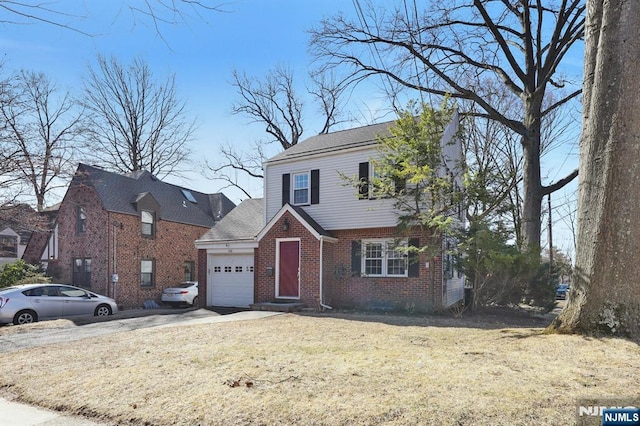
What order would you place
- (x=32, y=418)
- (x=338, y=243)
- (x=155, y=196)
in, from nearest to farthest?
1. (x=32, y=418)
2. (x=338, y=243)
3. (x=155, y=196)

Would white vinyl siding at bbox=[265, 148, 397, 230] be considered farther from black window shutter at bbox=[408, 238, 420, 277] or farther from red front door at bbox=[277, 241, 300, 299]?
red front door at bbox=[277, 241, 300, 299]

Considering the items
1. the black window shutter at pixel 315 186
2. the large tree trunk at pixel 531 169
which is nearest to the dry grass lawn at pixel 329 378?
the black window shutter at pixel 315 186

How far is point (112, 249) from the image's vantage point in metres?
19.5

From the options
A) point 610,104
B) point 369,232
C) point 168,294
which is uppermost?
A: point 610,104

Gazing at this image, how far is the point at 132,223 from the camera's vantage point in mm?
20688

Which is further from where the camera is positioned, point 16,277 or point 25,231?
point 25,231

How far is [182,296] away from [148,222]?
4706mm

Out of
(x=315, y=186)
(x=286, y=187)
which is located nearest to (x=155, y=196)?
(x=286, y=187)

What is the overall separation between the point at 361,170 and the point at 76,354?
1042cm

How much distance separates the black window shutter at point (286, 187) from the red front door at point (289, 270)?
190 centimetres

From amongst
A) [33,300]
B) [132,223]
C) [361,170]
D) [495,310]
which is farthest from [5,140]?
[495,310]

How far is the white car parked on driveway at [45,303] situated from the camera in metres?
12.9

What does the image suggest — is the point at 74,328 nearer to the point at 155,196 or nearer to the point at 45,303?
the point at 45,303

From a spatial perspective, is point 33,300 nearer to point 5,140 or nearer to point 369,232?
point 5,140
